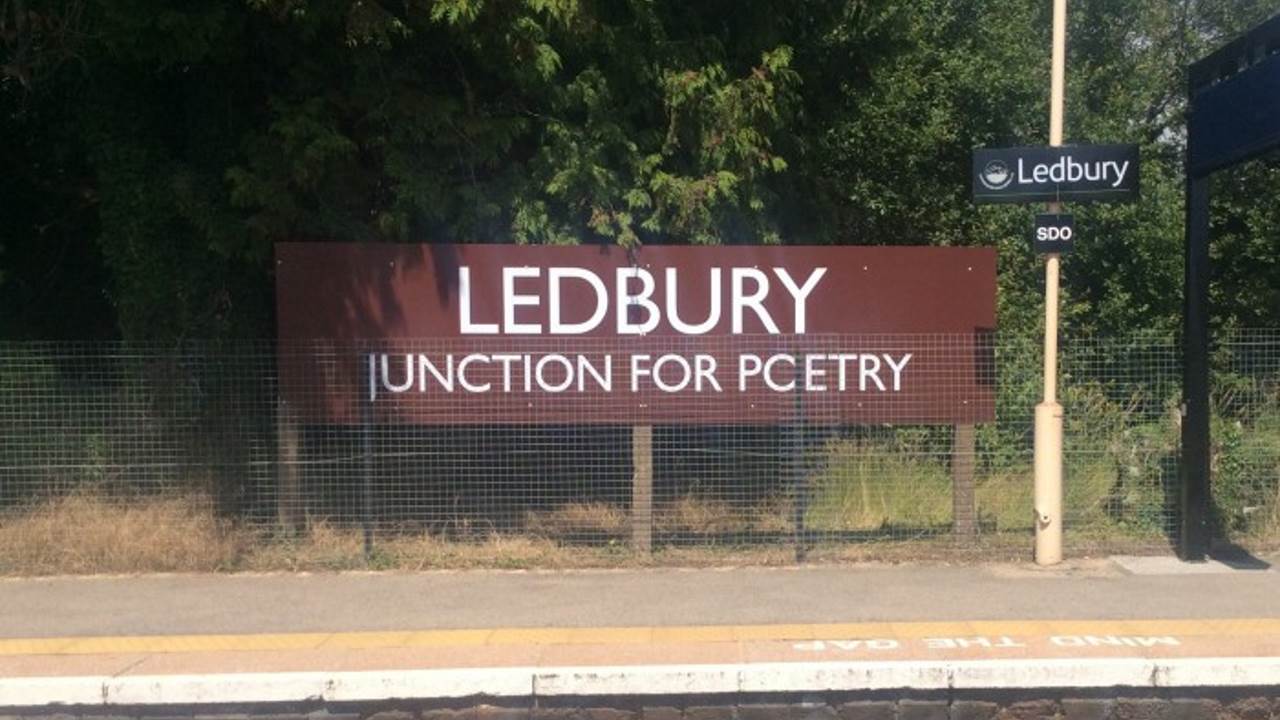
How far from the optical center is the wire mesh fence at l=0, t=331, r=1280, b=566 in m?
8.37

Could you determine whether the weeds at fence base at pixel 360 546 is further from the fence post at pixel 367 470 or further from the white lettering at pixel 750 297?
the white lettering at pixel 750 297

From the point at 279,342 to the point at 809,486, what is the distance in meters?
4.05

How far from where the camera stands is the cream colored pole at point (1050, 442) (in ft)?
26.0

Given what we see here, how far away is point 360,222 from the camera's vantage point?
912 cm

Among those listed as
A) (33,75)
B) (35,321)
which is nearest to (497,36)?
(33,75)

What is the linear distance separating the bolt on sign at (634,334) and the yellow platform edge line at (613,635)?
7.62 feet

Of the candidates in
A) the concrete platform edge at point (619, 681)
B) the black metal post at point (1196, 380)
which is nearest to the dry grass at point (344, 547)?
the black metal post at point (1196, 380)

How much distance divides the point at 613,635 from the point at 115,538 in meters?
4.08

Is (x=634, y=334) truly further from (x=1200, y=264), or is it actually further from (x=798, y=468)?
(x=1200, y=264)

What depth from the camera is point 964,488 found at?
8.45 metres

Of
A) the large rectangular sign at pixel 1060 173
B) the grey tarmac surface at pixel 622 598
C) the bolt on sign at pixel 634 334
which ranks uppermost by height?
the large rectangular sign at pixel 1060 173

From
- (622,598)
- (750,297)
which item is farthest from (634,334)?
(622,598)

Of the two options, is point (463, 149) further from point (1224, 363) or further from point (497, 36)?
point (1224, 363)

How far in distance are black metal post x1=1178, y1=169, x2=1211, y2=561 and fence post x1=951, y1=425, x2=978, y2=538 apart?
1.45 metres
